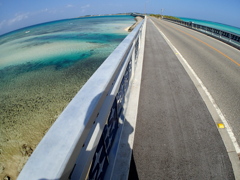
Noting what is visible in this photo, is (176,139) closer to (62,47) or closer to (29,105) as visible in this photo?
(29,105)

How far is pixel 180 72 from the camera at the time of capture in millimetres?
5641

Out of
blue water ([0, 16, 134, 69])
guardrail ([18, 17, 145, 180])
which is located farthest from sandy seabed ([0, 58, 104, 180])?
guardrail ([18, 17, 145, 180])

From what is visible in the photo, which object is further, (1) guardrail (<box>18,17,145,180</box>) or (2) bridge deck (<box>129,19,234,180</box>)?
(2) bridge deck (<box>129,19,234,180</box>)

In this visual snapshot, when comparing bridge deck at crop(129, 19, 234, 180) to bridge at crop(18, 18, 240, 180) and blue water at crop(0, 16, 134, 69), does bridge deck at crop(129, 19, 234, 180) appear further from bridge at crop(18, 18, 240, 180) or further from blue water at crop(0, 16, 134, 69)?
blue water at crop(0, 16, 134, 69)

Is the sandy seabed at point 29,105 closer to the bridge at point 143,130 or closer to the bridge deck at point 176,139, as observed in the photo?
the bridge at point 143,130

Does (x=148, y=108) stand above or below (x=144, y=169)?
above

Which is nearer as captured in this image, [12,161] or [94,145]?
[94,145]

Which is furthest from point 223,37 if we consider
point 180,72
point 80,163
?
point 80,163

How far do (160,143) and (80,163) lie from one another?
192cm

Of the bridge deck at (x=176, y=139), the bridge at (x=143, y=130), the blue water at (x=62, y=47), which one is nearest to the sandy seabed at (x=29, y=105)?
the blue water at (x=62, y=47)

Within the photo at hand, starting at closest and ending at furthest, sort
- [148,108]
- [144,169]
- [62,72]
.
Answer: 1. [144,169]
2. [148,108]
3. [62,72]

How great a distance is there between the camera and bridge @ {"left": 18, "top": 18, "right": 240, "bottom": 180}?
0.87m

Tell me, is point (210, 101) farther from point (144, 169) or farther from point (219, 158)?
point (144, 169)

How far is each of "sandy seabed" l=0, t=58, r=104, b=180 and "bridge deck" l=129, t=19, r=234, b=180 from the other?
4707 millimetres
